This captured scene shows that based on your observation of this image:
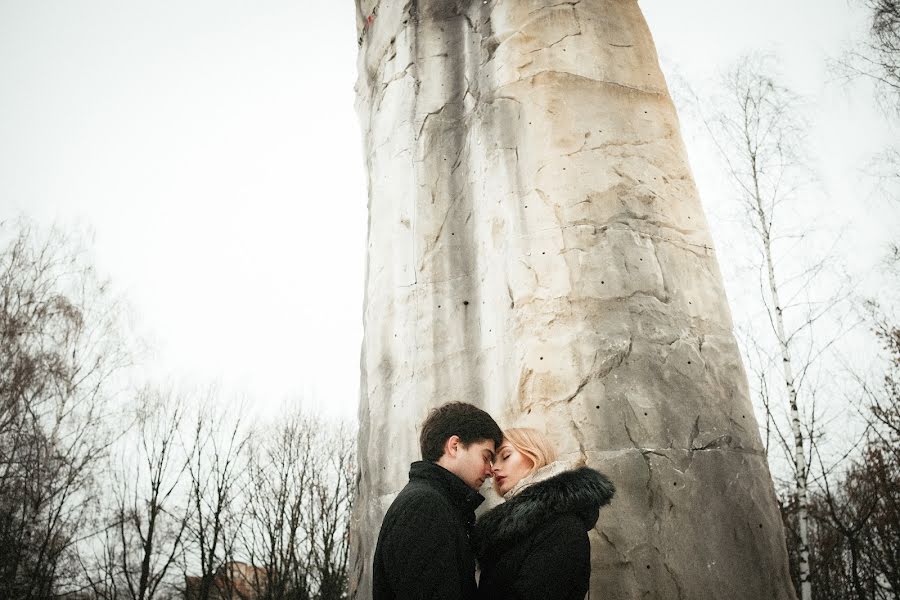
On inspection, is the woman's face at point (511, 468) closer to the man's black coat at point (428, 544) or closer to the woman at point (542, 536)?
the woman at point (542, 536)

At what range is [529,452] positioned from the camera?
7.01ft

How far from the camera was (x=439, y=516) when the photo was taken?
5.80ft

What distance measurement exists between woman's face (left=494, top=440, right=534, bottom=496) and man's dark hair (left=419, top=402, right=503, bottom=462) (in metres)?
0.09

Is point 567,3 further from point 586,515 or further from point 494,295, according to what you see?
point 586,515

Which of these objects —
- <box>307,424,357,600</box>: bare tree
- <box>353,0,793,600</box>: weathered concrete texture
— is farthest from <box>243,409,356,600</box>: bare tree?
<box>353,0,793,600</box>: weathered concrete texture

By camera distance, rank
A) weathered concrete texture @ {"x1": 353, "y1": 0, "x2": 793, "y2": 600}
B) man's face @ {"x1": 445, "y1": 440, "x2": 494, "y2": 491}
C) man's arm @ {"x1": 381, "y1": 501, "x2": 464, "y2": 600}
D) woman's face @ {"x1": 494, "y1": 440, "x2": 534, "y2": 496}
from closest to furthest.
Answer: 1. man's arm @ {"x1": 381, "y1": 501, "x2": 464, "y2": 600}
2. man's face @ {"x1": 445, "y1": 440, "x2": 494, "y2": 491}
3. woman's face @ {"x1": 494, "y1": 440, "x2": 534, "y2": 496}
4. weathered concrete texture @ {"x1": 353, "y1": 0, "x2": 793, "y2": 600}

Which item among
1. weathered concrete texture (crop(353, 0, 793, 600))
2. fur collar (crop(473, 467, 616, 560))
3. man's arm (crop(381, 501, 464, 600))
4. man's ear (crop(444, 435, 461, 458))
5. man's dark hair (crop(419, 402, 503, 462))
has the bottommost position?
man's arm (crop(381, 501, 464, 600))

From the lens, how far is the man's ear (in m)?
2.04

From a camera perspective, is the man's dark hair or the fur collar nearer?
the fur collar

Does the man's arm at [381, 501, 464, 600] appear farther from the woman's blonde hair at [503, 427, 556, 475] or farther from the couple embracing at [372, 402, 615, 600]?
the woman's blonde hair at [503, 427, 556, 475]

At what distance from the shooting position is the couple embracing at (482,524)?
1.70 m

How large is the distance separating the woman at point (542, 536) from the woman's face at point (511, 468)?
75 mm

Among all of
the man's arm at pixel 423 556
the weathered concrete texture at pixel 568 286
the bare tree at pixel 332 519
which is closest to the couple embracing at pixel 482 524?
the man's arm at pixel 423 556

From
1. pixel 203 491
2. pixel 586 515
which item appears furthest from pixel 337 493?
pixel 586 515
